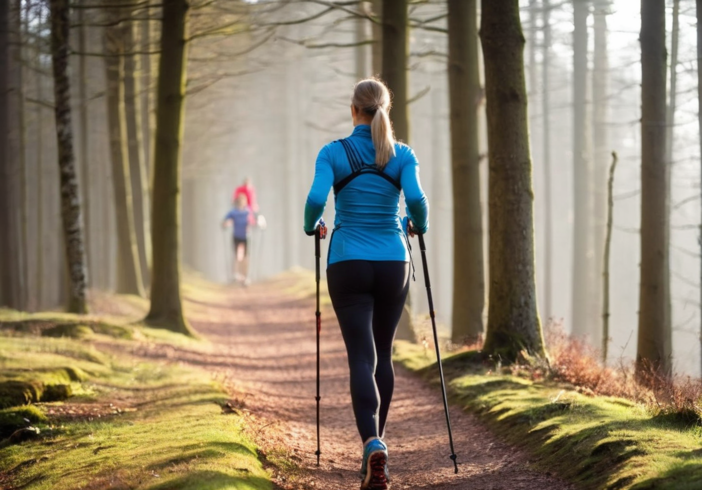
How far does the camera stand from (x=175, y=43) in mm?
14328

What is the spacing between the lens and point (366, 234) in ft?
17.6

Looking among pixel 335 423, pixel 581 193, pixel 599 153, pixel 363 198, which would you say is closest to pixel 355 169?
pixel 363 198

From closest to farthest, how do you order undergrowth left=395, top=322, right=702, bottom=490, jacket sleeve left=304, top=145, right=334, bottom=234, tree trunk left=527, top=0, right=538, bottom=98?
1. undergrowth left=395, top=322, right=702, bottom=490
2. jacket sleeve left=304, top=145, right=334, bottom=234
3. tree trunk left=527, top=0, right=538, bottom=98

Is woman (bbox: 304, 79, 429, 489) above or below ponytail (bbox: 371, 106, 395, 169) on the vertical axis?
below

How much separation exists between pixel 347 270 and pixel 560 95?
4384cm

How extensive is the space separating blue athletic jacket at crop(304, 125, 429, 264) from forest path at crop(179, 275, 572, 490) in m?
1.78

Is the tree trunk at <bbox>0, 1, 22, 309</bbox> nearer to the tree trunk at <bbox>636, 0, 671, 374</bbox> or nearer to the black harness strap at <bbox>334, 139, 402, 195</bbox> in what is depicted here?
the tree trunk at <bbox>636, 0, 671, 374</bbox>

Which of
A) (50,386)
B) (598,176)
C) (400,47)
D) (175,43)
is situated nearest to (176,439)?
(50,386)

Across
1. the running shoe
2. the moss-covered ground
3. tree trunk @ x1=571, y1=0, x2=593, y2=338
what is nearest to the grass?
the running shoe

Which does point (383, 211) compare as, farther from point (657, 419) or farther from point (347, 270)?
point (657, 419)

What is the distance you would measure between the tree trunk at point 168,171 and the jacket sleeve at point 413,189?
976 cm

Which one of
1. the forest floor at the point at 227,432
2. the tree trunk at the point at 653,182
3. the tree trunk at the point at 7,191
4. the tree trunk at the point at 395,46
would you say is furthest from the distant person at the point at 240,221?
the tree trunk at the point at 653,182

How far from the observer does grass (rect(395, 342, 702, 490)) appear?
15.9 ft

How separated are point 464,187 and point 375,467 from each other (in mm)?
8300
